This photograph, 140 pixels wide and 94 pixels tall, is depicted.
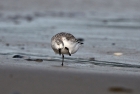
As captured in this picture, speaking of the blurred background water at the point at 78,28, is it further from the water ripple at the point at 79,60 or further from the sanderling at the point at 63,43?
the sanderling at the point at 63,43

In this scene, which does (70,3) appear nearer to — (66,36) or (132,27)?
(132,27)

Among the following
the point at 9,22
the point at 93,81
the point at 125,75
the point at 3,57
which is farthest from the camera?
the point at 9,22

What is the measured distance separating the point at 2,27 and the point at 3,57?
4.94 m

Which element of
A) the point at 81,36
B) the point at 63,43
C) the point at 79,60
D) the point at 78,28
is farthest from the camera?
the point at 78,28

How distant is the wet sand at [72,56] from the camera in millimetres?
6512

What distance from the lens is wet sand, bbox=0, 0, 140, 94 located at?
21.4ft

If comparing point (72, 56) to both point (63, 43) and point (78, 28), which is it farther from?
point (78, 28)

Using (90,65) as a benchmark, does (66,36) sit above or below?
above

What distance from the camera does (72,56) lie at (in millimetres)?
9375

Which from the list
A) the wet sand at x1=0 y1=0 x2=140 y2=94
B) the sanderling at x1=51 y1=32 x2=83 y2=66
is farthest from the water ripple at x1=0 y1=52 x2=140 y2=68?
the sanderling at x1=51 y1=32 x2=83 y2=66

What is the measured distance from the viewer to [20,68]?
7531 mm

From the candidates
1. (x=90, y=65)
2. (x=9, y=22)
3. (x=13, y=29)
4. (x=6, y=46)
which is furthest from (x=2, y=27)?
(x=90, y=65)

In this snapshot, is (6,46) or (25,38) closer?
(6,46)

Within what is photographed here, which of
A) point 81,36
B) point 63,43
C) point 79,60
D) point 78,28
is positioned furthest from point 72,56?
point 78,28
